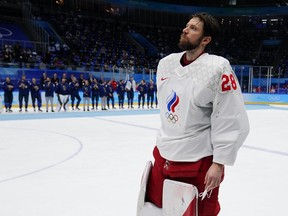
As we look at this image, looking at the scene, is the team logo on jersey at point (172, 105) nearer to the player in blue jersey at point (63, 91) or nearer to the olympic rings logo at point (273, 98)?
the player in blue jersey at point (63, 91)

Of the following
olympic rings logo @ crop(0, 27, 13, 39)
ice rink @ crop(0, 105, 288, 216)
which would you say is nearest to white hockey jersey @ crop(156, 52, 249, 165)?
ice rink @ crop(0, 105, 288, 216)

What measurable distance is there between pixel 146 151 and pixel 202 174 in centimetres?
365

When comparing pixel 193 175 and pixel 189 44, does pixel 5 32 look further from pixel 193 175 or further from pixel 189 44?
pixel 193 175

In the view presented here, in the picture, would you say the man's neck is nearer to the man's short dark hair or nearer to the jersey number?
the man's short dark hair

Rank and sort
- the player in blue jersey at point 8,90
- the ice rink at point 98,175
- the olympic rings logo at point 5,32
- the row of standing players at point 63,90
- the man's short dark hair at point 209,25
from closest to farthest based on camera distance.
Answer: the man's short dark hair at point 209,25 → the ice rink at point 98,175 → the player in blue jersey at point 8,90 → the row of standing players at point 63,90 → the olympic rings logo at point 5,32

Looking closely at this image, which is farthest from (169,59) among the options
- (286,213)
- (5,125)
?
(5,125)

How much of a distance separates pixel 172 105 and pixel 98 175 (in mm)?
2441

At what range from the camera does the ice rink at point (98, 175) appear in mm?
2850

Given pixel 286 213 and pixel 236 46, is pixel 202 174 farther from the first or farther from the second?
pixel 236 46

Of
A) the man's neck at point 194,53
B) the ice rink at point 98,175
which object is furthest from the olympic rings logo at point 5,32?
the man's neck at point 194,53

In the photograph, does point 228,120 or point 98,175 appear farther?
point 98,175

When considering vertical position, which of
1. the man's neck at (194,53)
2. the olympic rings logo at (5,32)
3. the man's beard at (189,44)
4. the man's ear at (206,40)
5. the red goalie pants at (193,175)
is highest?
the olympic rings logo at (5,32)

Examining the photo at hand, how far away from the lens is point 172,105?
5.41 ft

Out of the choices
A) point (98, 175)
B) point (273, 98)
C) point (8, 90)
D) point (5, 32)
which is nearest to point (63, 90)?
point (8, 90)
